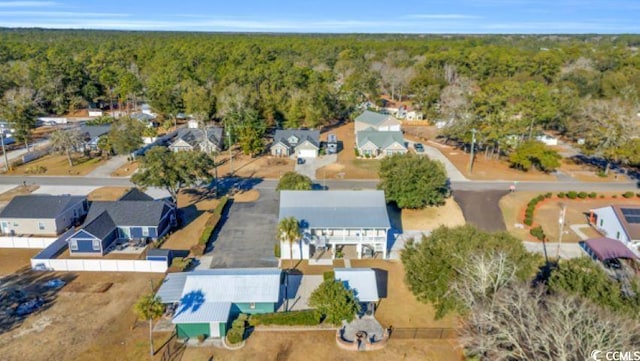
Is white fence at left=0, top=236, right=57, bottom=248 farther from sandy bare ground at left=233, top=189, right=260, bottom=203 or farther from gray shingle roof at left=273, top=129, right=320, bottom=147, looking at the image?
gray shingle roof at left=273, top=129, right=320, bottom=147

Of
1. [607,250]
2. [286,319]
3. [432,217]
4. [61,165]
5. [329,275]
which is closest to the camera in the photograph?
[286,319]

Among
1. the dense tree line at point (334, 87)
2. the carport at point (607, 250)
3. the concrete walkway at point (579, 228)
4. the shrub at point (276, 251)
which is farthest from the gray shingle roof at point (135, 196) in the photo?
the concrete walkway at point (579, 228)

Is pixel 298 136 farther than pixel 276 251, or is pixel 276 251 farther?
pixel 298 136

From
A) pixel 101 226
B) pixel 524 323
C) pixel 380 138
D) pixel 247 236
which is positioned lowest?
pixel 247 236

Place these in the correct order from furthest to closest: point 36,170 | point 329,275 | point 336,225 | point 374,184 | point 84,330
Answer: point 36,170 → point 374,184 → point 336,225 → point 329,275 → point 84,330

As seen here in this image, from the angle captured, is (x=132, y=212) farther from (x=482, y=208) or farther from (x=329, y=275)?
(x=482, y=208)

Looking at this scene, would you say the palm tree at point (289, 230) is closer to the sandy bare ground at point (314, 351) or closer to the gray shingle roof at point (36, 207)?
the sandy bare ground at point (314, 351)

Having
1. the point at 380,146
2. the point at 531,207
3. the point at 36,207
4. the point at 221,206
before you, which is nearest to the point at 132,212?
the point at 221,206
